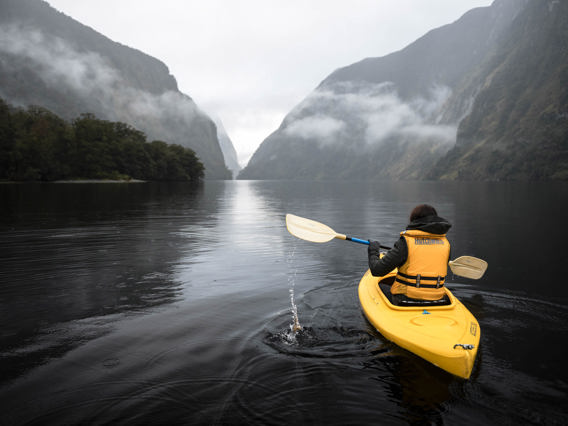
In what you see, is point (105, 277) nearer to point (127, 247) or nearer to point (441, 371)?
point (127, 247)

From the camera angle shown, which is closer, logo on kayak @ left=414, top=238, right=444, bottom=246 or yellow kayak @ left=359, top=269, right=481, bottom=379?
yellow kayak @ left=359, top=269, right=481, bottom=379

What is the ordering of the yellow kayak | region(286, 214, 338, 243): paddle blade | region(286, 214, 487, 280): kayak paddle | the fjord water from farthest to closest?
region(286, 214, 487, 280): kayak paddle → region(286, 214, 338, 243): paddle blade → the yellow kayak → the fjord water

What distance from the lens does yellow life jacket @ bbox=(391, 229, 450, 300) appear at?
234 inches

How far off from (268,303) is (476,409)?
15.2 ft

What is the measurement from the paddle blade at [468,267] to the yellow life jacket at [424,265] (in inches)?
137

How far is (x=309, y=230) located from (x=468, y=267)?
424cm

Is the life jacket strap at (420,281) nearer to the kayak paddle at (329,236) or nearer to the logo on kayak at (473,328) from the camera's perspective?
the logo on kayak at (473,328)

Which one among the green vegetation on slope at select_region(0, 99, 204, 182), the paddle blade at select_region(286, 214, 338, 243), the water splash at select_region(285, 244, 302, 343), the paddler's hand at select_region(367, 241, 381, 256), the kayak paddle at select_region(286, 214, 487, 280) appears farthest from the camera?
the green vegetation on slope at select_region(0, 99, 204, 182)

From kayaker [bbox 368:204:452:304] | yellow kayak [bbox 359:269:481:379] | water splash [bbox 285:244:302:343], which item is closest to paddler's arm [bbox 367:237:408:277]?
kayaker [bbox 368:204:452:304]

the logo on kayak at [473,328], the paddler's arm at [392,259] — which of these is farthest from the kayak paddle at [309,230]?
the logo on kayak at [473,328]

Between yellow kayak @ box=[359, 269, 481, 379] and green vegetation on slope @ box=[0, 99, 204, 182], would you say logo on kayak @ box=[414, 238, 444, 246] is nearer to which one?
yellow kayak @ box=[359, 269, 481, 379]

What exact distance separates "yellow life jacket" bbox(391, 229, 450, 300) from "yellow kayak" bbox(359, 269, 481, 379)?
0.88 ft

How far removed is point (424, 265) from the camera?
5984 mm

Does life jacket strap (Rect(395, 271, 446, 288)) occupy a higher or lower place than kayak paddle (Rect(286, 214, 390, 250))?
lower
